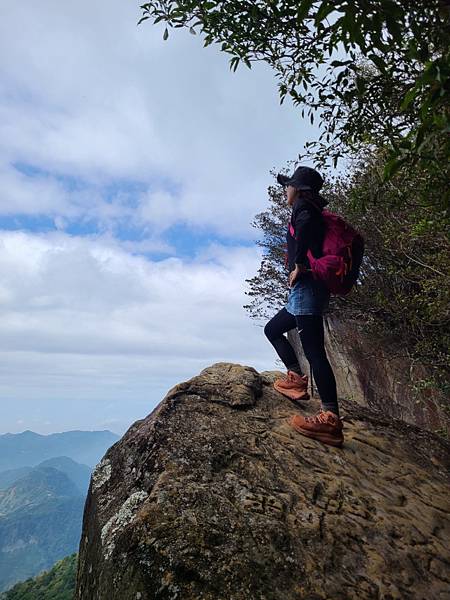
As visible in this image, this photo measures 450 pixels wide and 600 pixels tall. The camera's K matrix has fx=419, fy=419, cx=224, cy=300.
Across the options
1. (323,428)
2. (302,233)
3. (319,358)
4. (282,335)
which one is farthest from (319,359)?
(302,233)

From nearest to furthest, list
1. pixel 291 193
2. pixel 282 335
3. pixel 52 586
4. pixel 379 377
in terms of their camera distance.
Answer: pixel 291 193 < pixel 282 335 < pixel 379 377 < pixel 52 586

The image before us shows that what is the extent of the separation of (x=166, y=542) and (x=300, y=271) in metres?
3.74

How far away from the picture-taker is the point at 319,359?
5.95 metres

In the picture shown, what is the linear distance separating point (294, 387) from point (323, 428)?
1.28 meters

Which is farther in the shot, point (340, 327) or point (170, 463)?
point (340, 327)

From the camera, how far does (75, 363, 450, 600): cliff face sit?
3643mm

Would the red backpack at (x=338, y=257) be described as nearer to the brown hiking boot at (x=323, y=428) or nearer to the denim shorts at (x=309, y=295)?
the denim shorts at (x=309, y=295)

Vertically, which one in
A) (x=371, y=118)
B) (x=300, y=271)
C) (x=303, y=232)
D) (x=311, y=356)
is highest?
(x=371, y=118)

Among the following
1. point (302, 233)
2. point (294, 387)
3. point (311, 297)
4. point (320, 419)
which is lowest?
point (320, 419)

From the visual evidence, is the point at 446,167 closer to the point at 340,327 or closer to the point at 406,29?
the point at 406,29

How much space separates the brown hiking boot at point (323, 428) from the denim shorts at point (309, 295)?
57.7 inches

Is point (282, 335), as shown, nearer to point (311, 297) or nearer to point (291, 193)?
point (311, 297)

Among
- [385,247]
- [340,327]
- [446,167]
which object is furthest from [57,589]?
[446,167]

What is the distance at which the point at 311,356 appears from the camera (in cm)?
598
